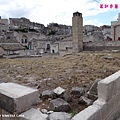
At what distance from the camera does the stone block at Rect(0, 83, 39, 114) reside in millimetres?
1717

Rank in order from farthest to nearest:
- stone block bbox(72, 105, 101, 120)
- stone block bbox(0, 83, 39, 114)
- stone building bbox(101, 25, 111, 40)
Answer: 1. stone building bbox(101, 25, 111, 40)
2. stone block bbox(72, 105, 101, 120)
3. stone block bbox(0, 83, 39, 114)

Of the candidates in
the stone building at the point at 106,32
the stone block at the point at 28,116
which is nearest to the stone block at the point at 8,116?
the stone block at the point at 28,116

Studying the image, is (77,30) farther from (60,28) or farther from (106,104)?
(60,28)

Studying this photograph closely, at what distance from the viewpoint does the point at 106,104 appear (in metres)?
2.66

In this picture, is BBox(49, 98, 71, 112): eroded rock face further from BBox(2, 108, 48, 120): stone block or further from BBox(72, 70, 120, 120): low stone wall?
BBox(2, 108, 48, 120): stone block

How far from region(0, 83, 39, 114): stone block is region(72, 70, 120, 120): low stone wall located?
0.63 meters

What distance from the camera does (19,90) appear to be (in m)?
1.93

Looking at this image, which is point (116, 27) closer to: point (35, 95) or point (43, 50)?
point (43, 50)

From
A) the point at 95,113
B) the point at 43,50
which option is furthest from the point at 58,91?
the point at 43,50

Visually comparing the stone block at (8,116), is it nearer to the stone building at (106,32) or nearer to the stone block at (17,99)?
the stone block at (17,99)

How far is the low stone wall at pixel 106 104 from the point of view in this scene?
2224mm

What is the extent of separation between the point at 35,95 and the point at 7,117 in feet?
1.28

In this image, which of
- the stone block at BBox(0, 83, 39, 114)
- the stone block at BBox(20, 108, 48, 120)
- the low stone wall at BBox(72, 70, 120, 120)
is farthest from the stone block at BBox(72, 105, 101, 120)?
the stone block at BBox(0, 83, 39, 114)

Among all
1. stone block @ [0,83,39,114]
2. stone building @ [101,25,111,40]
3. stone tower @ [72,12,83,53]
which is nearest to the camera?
stone block @ [0,83,39,114]
